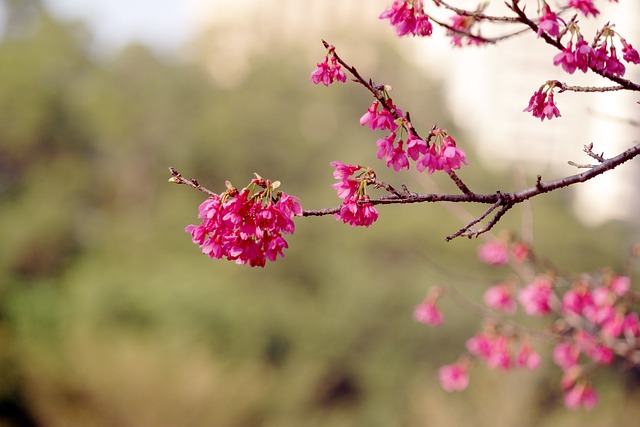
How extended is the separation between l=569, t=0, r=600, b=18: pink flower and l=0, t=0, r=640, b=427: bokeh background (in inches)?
439

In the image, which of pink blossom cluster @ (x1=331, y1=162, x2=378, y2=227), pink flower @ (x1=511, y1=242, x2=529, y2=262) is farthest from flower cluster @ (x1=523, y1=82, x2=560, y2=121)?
pink flower @ (x1=511, y1=242, x2=529, y2=262)

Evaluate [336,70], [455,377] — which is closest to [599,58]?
[336,70]

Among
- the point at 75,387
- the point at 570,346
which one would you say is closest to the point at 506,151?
the point at 75,387

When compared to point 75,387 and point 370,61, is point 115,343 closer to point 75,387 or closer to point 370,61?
point 75,387

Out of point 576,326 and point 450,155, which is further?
point 576,326

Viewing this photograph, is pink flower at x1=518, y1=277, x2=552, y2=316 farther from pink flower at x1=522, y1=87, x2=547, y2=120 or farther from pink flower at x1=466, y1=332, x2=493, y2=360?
pink flower at x1=522, y1=87, x2=547, y2=120

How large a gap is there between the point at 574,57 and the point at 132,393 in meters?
11.4

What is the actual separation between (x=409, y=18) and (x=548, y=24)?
0.30 m

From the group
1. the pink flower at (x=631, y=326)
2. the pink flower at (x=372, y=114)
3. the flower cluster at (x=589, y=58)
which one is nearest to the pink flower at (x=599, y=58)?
the flower cluster at (x=589, y=58)

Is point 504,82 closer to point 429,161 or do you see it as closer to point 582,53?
point 582,53

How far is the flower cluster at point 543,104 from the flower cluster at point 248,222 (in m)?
0.49

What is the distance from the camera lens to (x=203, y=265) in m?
15.2

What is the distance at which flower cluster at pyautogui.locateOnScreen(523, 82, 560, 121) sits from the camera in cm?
130

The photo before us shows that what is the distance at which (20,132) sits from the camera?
15.6 metres
